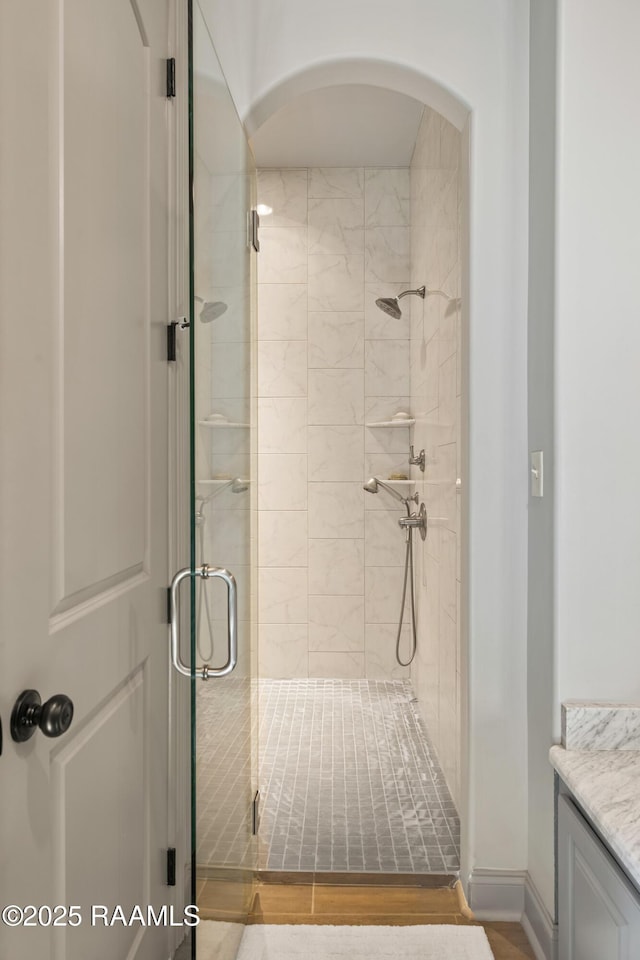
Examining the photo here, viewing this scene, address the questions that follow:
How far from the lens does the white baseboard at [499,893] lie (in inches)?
78.3

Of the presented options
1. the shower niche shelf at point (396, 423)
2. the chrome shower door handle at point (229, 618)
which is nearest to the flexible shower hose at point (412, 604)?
the shower niche shelf at point (396, 423)

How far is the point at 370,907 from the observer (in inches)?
81.5

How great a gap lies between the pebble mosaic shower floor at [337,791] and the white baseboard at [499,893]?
26 cm

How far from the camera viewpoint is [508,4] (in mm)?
2008

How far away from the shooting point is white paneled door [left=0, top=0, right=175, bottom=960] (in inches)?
36.2

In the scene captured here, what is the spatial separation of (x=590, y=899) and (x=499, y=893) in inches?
23.6

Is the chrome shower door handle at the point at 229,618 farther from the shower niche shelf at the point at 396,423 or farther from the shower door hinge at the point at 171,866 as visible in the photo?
the shower niche shelf at the point at 396,423

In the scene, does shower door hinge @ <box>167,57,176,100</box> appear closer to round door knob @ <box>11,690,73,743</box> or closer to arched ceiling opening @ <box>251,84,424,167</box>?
round door knob @ <box>11,690,73,743</box>

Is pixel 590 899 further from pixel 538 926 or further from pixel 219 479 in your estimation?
pixel 219 479

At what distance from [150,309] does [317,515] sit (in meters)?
2.95

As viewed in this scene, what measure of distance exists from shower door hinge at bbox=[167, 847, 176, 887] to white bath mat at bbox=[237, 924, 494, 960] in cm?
39

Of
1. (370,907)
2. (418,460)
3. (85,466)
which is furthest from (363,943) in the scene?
(418,460)

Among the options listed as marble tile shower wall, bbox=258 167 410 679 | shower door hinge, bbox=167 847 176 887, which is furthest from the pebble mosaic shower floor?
marble tile shower wall, bbox=258 167 410 679

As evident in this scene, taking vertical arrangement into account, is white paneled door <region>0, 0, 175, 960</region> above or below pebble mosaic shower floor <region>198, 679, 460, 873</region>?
above
